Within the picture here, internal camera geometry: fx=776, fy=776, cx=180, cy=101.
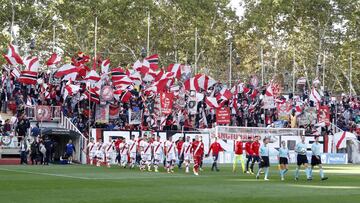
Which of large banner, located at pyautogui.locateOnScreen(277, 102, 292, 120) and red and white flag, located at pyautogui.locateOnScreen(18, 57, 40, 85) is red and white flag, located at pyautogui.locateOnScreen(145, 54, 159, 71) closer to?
red and white flag, located at pyautogui.locateOnScreen(18, 57, 40, 85)

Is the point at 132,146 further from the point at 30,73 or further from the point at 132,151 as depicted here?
the point at 30,73

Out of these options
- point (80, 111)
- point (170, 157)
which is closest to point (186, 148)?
point (170, 157)

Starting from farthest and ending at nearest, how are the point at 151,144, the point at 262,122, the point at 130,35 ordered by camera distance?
the point at 130,35, the point at 262,122, the point at 151,144

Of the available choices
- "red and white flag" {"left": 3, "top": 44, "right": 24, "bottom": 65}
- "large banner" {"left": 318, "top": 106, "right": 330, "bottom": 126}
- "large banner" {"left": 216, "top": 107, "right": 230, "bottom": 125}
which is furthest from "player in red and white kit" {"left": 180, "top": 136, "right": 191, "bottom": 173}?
"large banner" {"left": 318, "top": 106, "right": 330, "bottom": 126}

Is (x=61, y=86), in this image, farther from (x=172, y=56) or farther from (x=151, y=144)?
(x=172, y=56)

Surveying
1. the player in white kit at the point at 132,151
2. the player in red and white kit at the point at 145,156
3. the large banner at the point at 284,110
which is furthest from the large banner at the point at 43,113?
the large banner at the point at 284,110

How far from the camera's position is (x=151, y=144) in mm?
43719

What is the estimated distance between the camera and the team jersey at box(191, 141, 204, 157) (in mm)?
40938

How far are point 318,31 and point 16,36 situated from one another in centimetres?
3537

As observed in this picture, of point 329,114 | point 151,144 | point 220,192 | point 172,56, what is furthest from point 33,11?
point 220,192

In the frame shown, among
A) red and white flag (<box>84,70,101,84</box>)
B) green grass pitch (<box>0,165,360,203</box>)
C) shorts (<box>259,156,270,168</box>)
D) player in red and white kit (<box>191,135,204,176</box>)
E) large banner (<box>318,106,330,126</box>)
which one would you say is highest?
red and white flag (<box>84,70,101,84</box>)

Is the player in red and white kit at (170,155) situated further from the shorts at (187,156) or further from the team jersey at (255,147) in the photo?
the team jersey at (255,147)

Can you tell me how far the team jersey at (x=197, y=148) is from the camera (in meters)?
40.9

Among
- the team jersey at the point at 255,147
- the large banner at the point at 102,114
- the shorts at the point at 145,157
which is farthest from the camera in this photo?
the large banner at the point at 102,114
